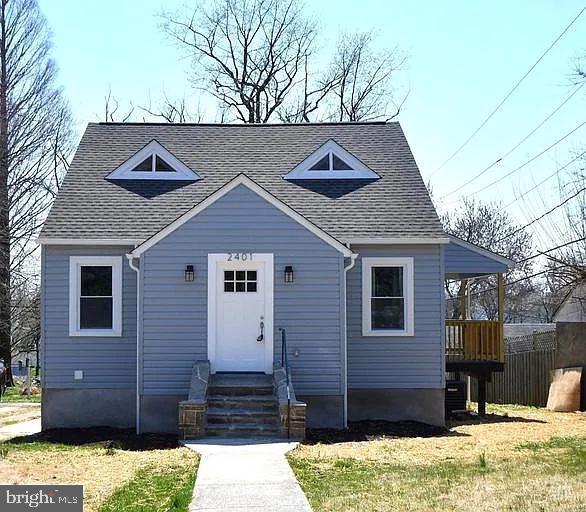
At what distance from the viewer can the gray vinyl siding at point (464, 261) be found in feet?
66.1

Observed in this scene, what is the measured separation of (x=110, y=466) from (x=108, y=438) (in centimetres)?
357

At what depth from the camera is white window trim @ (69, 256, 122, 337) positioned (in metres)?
18.4

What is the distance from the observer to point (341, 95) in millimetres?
41281

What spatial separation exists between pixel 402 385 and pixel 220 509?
381 inches

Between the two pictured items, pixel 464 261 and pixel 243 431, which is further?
pixel 464 261

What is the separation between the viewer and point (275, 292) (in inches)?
693

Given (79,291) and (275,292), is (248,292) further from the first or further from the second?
(79,291)

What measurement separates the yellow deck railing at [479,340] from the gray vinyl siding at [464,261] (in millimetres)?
1160

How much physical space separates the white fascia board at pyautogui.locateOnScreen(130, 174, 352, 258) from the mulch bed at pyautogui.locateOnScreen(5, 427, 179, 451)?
10.8 ft

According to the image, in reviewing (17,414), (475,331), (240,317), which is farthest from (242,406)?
(17,414)

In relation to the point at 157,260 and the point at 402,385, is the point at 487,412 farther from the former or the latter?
the point at 157,260

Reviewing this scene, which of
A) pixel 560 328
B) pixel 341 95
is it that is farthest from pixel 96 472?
pixel 341 95

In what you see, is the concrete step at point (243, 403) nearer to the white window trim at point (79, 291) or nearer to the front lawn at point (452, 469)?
the front lawn at point (452, 469)

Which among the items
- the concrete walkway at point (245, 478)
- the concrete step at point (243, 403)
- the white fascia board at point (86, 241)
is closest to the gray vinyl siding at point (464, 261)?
the concrete step at point (243, 403)
